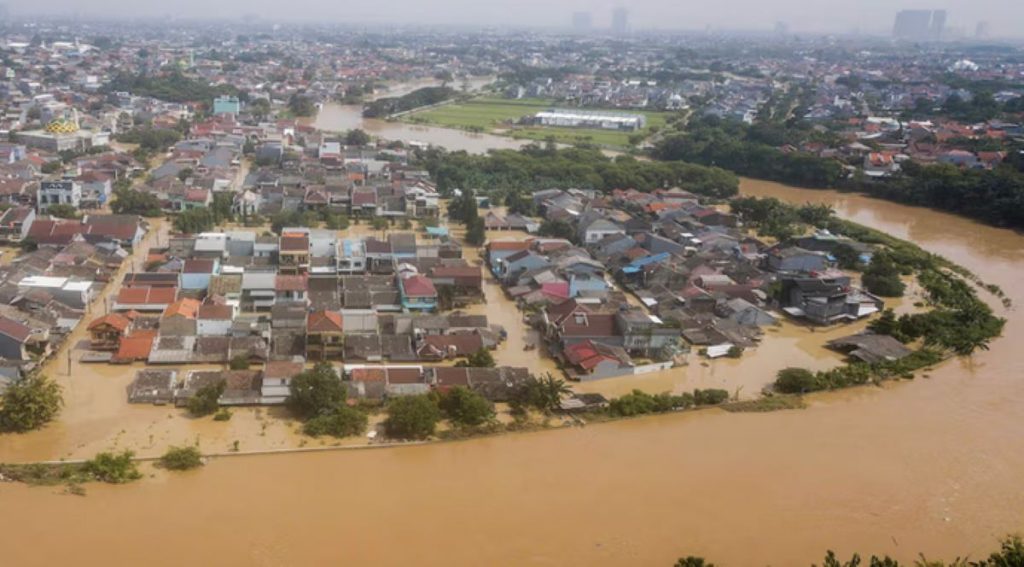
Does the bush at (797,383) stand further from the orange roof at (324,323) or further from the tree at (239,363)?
the tree at (239,363)

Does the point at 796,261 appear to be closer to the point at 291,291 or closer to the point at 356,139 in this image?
the point at 291,291

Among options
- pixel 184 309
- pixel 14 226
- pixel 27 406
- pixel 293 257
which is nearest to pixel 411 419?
pixel 27 406

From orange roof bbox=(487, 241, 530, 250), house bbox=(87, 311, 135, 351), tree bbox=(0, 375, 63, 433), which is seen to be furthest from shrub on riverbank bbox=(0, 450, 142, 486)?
orange roof bbox=(487, 241, 530, 250)

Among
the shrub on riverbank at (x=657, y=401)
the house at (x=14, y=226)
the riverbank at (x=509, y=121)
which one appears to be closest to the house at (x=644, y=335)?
the shrub on riverbank at (x=657, y=401)

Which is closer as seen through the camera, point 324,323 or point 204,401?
point 204,401

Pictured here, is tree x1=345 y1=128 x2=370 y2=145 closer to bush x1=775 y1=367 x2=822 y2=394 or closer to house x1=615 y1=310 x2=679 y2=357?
house x1=615 y1=310 x2=679 y2=357

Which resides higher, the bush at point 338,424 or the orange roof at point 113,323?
the orange roof at point 113,323
